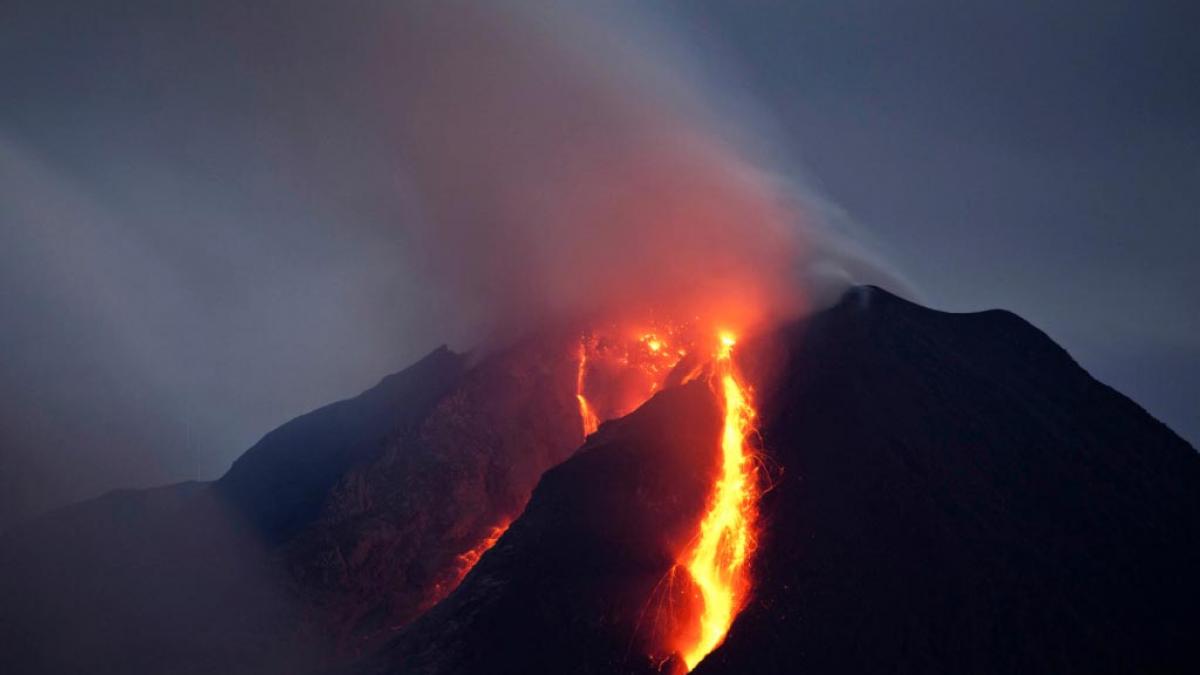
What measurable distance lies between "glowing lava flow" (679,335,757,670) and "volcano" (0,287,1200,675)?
210 mm

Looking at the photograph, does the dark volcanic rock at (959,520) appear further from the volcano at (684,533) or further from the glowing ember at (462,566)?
the glowing ember at (462,566)

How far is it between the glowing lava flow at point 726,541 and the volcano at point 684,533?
0.69ft

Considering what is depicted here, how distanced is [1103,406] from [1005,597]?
1785 centimetres

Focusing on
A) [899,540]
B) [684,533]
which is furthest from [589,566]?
[899,540]

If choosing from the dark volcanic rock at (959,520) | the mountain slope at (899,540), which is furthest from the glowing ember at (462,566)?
the dark volcanic rock at (959,520)

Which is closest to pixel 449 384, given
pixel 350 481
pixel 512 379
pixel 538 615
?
pixel 512 379

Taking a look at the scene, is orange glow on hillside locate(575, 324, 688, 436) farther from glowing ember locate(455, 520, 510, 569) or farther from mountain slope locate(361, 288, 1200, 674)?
mountain slope locate(361, 288, 1200, 674)

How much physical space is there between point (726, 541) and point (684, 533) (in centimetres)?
193

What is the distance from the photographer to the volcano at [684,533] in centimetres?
2589

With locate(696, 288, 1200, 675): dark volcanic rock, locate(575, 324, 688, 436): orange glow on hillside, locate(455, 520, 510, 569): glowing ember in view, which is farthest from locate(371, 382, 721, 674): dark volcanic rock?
locate(575, 324, 688, 436): orange glow on hillside

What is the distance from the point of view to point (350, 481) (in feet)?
147

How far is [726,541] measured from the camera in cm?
3153

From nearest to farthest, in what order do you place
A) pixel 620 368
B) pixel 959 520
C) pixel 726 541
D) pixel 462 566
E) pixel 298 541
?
pixel 959 520
pixel 726 541
pixel 462 566
pixel 298 541
pixel 620 368

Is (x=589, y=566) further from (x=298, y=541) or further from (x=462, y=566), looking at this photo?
(x=298, y=541)
